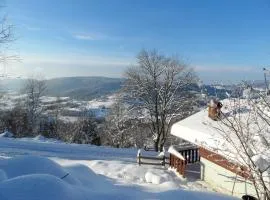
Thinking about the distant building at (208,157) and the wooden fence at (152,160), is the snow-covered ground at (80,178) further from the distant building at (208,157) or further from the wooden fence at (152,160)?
the wooden fence at (152,160)

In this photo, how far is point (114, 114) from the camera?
4344 cm

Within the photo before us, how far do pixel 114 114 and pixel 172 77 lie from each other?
12.9 meters

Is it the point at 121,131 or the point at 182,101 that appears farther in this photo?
the point at 121,131

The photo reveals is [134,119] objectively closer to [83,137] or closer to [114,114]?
[114,114]

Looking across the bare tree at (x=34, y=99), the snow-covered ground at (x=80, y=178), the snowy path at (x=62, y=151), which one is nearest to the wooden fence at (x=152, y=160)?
the snow-covered ground at (x=80, y=178)

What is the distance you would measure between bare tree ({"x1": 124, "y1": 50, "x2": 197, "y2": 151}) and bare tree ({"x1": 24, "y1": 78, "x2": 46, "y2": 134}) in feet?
75.3

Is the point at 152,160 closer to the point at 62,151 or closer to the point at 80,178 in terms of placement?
the point at 62,151

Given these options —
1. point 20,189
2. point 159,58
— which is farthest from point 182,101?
point 20,189

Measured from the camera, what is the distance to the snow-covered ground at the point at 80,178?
6708mm

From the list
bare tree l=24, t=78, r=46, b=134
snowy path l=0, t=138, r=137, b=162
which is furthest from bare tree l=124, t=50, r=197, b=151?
bare tree l=24, t=78, r=46, b=134

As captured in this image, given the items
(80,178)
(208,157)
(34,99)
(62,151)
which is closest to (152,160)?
(208,157)

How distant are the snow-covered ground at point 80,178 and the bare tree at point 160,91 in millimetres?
7803

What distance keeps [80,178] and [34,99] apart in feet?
141

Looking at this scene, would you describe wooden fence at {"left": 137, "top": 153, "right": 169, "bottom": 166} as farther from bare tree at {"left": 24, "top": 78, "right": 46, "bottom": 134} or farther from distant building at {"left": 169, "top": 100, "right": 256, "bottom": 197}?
bare tree at {"left": 24, "top": 78, "right": 46, "bottom": 134}
